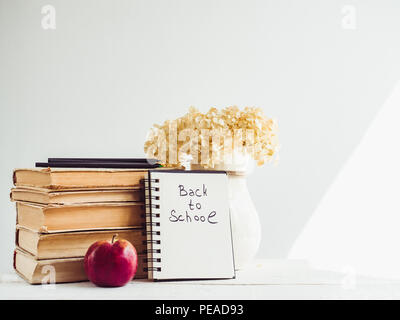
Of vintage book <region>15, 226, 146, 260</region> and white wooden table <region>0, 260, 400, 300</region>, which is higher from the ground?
vintage book <region>15, 226, 146, 260</region>

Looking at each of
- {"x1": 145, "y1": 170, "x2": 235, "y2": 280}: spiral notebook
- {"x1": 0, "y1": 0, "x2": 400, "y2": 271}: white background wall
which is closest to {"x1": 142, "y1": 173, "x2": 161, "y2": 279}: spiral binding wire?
{"x1": 145, "y1": 170, "x2": 235, "y2": 280}: spiral notebook

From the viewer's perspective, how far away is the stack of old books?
877mm

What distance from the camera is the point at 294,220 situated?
6.97ft

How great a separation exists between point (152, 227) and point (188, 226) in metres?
0.08

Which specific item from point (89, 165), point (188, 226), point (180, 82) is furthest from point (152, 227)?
point (180, 82)

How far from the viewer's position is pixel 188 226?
0.94 meters

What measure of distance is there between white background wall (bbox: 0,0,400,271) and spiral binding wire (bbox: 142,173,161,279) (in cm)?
118

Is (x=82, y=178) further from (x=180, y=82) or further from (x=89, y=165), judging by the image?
(x=180, y=82)

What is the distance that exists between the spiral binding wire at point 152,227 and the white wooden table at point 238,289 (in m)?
0.04

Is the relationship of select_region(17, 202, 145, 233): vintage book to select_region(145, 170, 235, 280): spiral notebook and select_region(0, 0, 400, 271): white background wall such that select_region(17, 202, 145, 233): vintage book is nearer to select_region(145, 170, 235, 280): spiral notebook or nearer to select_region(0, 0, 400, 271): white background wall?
select_region(145, 170, 235, 280): spiral notebook

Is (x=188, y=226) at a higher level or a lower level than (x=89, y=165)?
lower

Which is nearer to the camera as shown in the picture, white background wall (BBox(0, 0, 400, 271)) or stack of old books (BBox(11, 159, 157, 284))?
stack of old books (BBox(11, 159, 157, 284))
